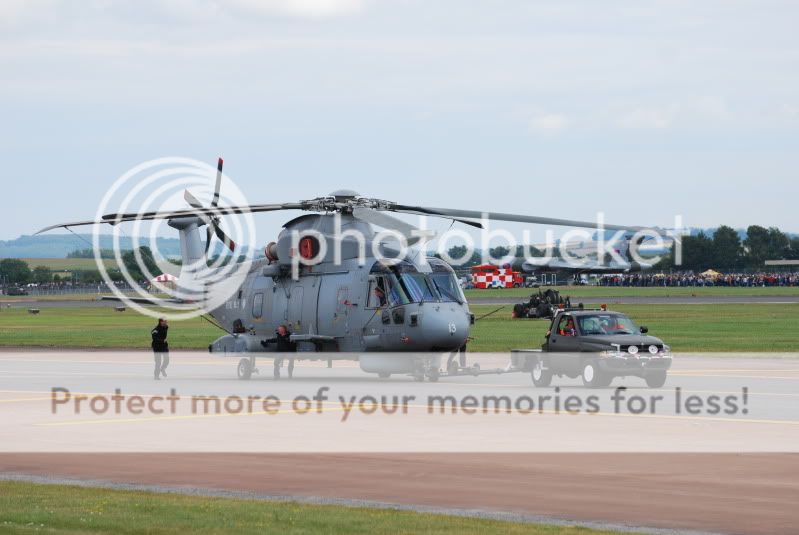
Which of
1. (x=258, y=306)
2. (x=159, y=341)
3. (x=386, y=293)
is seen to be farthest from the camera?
(x=258, y=306)

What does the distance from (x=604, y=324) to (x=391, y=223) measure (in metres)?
7.04

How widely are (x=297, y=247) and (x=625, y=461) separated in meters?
20.7

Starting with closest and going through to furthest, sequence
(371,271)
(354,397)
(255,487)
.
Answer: (255,487) → (354,397) → (371,271)

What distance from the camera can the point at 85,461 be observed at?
63.3ft

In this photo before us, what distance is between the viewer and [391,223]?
36688mm

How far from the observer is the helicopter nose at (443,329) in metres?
34.0

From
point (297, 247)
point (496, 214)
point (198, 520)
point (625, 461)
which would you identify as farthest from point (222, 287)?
point (198, 520)

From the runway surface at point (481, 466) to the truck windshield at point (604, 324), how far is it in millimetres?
2392

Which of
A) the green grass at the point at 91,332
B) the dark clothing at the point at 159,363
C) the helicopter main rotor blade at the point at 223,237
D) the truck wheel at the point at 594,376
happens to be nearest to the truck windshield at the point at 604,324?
the truck wheel at the point at 594,376

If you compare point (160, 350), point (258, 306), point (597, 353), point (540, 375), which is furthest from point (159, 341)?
point (597, 353)

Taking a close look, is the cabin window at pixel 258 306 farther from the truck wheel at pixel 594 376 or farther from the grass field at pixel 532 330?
the grass field at pixel 532 330

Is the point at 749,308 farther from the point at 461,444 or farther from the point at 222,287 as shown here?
the point at 461,444

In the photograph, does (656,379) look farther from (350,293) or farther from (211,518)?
(211,518)

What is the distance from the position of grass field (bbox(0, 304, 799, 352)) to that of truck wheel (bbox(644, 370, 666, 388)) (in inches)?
706
